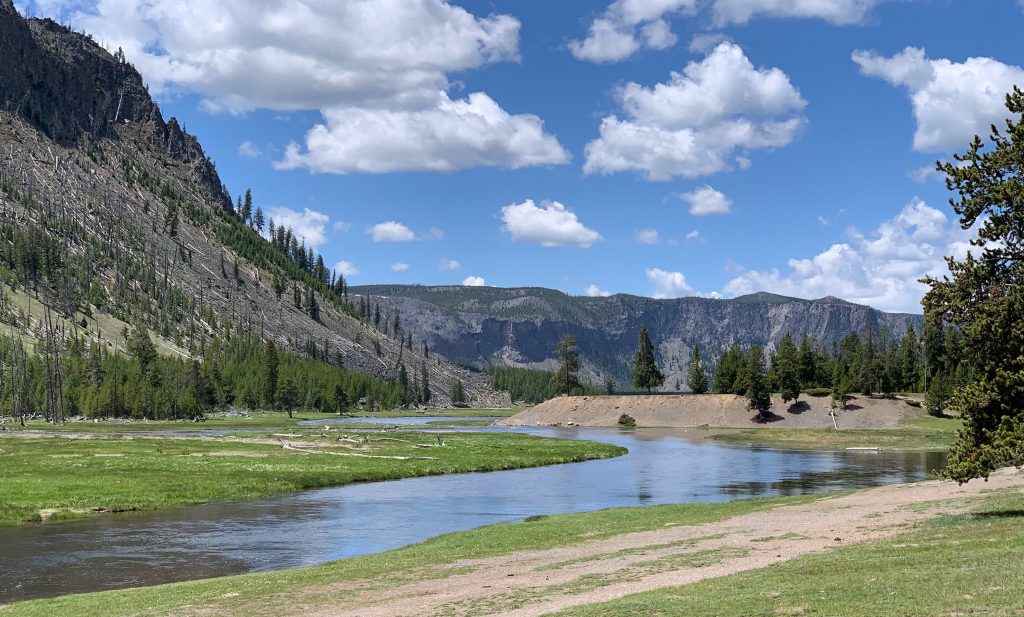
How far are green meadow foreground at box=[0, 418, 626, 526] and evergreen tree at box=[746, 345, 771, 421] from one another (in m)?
60.8

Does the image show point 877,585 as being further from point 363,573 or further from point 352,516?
point 352,516

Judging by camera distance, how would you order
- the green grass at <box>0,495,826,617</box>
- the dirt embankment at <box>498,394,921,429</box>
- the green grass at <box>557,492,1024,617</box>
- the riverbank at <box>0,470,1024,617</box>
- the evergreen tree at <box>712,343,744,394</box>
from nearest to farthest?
the green grass at <box>557,492,1024,617</box>, the riverbank at <box>0,470,1024,617</box>, the green grass at <box>0,495,826,617</box>, the dirt embankment at <box>498,394,921,429</box>, the evergreen tree at <box>712,343,744,394</box>

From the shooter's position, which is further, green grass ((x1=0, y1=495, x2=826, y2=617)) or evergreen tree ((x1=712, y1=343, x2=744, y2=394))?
evergreen tree ((x1=712, y1=343, x2=744, y2=394))

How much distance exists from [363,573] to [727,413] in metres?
154

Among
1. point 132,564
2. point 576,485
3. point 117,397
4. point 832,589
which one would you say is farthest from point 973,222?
point 117,397

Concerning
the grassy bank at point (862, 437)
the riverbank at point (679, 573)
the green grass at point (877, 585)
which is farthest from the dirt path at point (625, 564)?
the grassy bank at point (862, 437)

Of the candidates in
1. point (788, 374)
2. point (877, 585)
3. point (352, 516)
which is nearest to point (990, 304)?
point (877, 585)

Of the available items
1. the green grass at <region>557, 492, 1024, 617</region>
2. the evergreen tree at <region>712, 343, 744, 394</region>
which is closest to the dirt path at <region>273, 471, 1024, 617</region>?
the green grass at <region>557, 492, 1024, 617</region>

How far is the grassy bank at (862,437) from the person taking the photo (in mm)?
124625

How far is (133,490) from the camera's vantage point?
61.1 m

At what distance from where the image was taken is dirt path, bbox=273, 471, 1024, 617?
26.7 metres

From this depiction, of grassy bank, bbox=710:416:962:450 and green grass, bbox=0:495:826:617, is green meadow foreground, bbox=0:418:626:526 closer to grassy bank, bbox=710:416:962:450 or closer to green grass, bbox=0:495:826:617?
green grass, bbox=0:495:826:617

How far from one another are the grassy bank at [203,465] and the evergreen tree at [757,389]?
200ft

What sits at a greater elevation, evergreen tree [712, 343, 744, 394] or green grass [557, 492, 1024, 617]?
evergreen tree [712, 343, 744, 394]
